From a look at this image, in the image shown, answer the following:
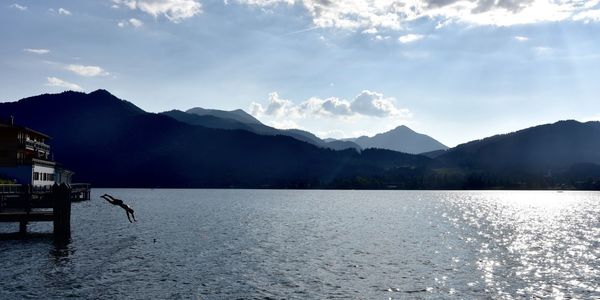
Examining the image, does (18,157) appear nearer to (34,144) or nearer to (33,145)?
(33,145)

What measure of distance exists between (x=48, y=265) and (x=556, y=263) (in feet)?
146

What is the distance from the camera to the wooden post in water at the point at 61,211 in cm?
5025

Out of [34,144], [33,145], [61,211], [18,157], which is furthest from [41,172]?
[61,211]

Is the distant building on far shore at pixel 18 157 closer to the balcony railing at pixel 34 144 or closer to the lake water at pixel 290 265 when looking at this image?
the balcony railing at pixel 34 144

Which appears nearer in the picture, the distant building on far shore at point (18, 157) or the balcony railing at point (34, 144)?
the distant building on far shore at point (18, 157)

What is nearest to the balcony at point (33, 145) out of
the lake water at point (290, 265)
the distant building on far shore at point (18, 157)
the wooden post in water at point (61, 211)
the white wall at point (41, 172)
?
the distant building on far shore at point (18, 157)

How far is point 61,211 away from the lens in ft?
168

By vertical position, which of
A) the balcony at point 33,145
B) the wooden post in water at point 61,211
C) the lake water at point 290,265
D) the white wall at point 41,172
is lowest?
the lake water at point 290,265

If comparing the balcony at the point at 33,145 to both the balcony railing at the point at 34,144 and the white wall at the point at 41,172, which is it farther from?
the white wall at the point at 41,172

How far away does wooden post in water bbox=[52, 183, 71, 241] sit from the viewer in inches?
1978

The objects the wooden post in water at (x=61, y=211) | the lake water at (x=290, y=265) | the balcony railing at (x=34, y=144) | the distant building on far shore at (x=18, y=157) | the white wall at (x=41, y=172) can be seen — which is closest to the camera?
the lake water at (x=290, y=265)

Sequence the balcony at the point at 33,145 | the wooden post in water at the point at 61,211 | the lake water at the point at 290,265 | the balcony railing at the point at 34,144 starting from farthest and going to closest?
the balcony railing at the point at 34,144, the balcony at the point at 33,145, the wooden post in water at the point at 61,211, the lake water at the point at 290,265

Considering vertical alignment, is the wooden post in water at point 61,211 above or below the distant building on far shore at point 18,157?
below

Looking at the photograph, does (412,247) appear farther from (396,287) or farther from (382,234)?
(396,287)
